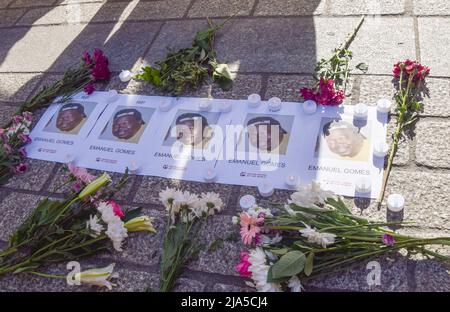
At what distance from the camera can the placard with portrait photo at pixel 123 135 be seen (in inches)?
78.7

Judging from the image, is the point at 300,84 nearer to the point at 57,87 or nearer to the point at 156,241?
the point at 156,241

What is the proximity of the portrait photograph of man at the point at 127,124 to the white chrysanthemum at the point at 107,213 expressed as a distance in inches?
20.3

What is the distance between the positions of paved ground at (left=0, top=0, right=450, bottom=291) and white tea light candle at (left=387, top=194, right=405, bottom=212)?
0.12 feet

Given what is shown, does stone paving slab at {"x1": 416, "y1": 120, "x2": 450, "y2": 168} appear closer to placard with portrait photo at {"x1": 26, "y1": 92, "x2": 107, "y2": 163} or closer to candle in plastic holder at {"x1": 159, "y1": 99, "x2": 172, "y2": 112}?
candle in plastic holder at {"x1": 159, "y1": 99, "x2": 172, "y2": 112}

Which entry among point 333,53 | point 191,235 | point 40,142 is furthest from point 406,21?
point 40,142

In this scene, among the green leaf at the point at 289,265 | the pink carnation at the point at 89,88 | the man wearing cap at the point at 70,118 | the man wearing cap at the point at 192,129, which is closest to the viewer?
the green leaf at the point at 289,265

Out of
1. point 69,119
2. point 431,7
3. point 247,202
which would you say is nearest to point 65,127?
point 69,119

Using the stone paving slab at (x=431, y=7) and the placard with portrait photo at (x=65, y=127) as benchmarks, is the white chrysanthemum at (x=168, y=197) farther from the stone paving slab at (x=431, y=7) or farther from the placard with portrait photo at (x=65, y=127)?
the stone paving slab at (x=431, y=7)

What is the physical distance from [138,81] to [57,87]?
446mm

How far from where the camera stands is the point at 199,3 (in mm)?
2957

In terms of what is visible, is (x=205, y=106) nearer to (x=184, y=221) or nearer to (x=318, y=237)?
(x=184, y=221)

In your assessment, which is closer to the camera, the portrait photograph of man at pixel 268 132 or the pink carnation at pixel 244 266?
the pink carnation at pixel 244 266

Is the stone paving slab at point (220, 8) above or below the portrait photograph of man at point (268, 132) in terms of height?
above

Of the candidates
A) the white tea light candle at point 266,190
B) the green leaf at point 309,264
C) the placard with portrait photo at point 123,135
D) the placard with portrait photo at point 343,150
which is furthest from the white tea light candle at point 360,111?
the placard with portrait photo at point 123,135
